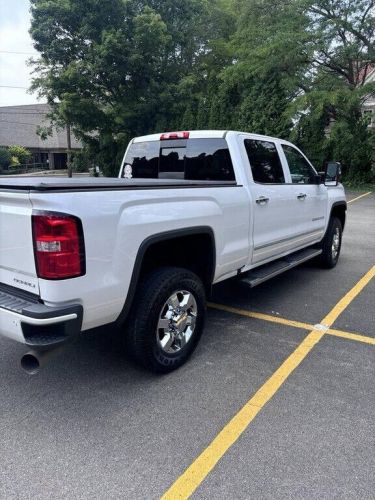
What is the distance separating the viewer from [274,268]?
15.9 feet

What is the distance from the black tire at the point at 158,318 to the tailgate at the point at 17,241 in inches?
31.4

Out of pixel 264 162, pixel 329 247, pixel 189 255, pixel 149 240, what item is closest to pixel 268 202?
pixel 264 162

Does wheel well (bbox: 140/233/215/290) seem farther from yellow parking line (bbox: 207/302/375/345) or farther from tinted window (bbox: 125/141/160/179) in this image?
tinted window (bbox: 125/141/160/179)

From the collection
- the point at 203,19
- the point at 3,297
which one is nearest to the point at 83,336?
the point at 3,297

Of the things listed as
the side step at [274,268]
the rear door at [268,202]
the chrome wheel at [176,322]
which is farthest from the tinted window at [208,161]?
the chrome wheel at [176,322]

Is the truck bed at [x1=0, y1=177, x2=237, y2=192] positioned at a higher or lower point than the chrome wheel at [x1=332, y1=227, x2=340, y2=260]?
higher

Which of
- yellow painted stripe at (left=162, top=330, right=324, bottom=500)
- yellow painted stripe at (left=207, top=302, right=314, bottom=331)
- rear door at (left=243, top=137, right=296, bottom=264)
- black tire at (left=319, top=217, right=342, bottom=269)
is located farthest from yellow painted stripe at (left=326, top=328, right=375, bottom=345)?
black tire at (left=319, top=217, right=342, bottom=269)

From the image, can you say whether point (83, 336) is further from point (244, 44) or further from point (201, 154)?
point (244, 44)

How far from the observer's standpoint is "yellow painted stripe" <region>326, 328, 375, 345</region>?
404 cm

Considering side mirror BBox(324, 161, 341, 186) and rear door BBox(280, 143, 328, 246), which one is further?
side mirror BBox(324, 161, 341, 186)

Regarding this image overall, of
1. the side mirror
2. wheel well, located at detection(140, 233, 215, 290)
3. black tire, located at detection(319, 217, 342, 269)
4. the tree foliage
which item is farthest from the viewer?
the tree foliage

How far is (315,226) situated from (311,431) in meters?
3.54

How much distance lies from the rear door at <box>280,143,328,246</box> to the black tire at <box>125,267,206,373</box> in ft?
7.23

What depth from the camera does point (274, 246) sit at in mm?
4777
